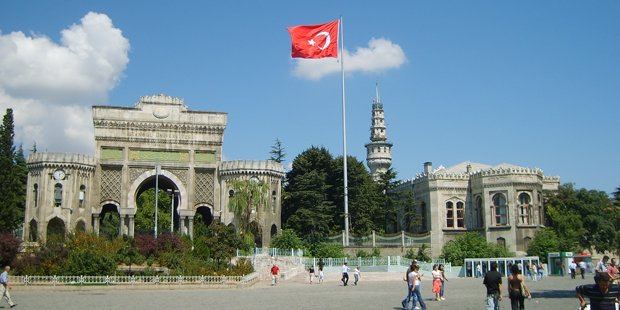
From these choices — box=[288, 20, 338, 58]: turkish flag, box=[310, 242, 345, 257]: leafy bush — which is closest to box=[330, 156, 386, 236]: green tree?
box=[310, 242, 345, 257]: leafy bush

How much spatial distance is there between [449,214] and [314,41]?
19.8 meters

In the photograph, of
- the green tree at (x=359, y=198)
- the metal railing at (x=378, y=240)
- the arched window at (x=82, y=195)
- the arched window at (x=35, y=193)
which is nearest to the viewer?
the arched window at (x=35, y=193)

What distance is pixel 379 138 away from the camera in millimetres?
93562

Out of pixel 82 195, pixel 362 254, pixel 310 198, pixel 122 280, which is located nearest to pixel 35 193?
pixel 82 195

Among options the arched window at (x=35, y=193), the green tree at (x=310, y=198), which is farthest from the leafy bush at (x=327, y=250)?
the arched window at (x=35, y=193)

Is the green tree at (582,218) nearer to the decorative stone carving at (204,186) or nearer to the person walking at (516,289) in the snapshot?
the decorative stone carving at (204,186)

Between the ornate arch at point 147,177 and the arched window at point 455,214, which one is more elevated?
the ornate arch at point 147,177

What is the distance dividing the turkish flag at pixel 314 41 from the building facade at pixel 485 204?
1661cm

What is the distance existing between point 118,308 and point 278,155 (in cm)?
5354

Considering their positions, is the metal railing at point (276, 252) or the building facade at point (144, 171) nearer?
the metal railing at point (276, 252)

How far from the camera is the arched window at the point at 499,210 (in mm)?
49031

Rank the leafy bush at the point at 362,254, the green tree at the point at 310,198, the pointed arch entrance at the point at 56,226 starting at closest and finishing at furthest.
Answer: the leafy bush at the point at 362,254 < the pointed arch entrance at the point at 56,226 < the green tree at the point at 310,198

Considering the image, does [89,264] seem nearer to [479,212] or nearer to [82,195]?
[82,195]

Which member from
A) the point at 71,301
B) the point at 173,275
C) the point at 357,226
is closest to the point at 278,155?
the point at 357,226
